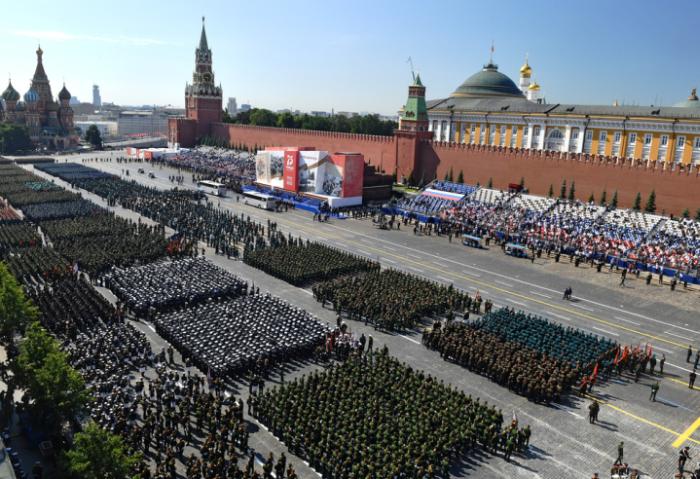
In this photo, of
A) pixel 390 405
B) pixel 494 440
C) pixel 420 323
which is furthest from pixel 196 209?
pixel 494 440

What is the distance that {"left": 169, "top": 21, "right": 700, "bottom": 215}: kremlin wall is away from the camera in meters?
44.4

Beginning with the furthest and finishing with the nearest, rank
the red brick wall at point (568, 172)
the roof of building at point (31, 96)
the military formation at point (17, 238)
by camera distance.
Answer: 1. the roof of building at point (31, 96)
2. the red brick wall at point (568, 172)
3. the military formation at point (17, 238)

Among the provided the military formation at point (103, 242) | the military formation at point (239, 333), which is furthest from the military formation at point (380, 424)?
the military formation at point (103, 242)

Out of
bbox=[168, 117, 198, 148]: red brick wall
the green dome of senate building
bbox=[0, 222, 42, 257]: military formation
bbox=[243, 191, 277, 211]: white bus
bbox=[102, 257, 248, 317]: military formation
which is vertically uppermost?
the green dome of senate building

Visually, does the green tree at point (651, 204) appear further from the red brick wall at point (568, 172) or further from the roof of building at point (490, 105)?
the roof of building at point (490, 105)

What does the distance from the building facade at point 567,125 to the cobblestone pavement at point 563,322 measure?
20.6 metres

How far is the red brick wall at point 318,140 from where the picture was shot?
63.5 m

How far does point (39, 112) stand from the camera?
97000mm

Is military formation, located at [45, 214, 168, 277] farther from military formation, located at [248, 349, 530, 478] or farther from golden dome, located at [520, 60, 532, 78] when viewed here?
golden dome, located at [520, 60, 532, 78]

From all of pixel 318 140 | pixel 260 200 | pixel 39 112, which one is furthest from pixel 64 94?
pixel 260 200

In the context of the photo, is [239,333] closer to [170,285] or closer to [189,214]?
[170,285]

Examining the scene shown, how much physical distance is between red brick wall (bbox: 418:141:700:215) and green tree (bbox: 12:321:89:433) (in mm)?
43318

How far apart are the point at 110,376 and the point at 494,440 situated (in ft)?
41.2

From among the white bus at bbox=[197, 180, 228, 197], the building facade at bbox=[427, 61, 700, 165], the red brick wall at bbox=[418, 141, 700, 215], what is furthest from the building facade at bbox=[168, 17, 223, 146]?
the red brick wall at bbox=[418, 141, 700, 215]
